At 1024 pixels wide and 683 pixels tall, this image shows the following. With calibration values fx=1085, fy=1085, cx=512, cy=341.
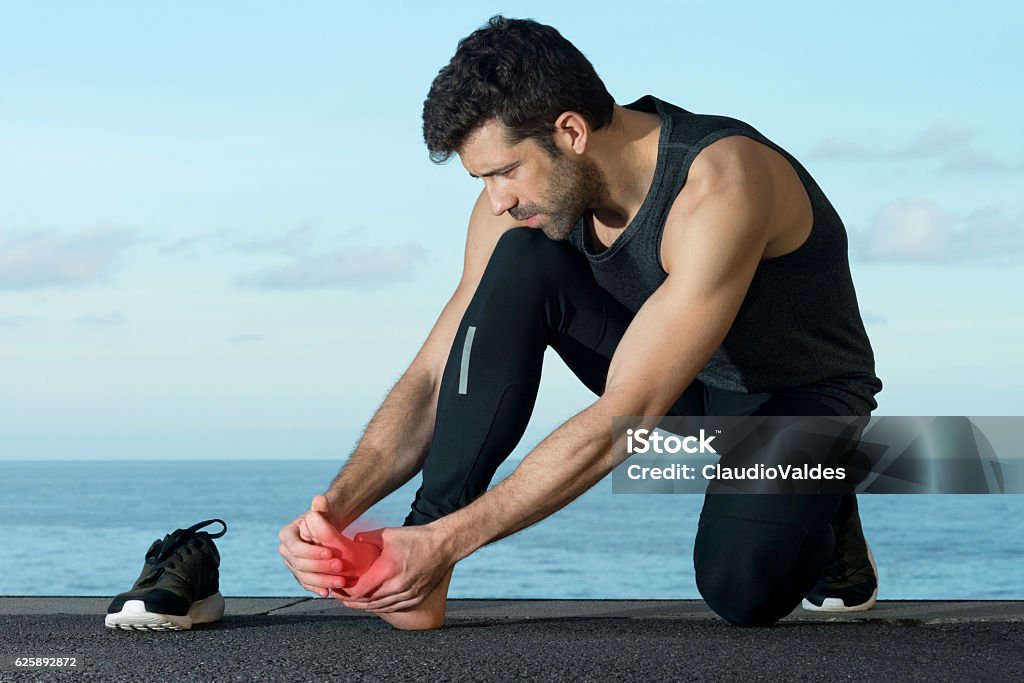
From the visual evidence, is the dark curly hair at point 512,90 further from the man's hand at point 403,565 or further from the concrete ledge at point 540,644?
the concrete ledge at point 540,644

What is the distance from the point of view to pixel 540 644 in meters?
1.64

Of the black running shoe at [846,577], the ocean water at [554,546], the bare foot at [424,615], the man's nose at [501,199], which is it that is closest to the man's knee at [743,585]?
the black running shoe at [846,577]

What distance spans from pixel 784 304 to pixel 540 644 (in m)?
0.75

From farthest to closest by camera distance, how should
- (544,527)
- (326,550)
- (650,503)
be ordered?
(650,503) → (544,527) → (326,550)

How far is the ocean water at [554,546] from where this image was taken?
3628cm

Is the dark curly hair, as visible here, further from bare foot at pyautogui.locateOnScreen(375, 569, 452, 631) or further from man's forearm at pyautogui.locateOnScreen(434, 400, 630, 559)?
bare foot at pyautogui.locateOnScreen(375, 569, 452, 631)

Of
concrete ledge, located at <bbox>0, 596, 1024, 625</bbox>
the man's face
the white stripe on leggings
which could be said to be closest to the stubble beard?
the man's face

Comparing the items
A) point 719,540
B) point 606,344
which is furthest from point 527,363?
point 719,540

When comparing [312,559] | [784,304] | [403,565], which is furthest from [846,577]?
[312,559]

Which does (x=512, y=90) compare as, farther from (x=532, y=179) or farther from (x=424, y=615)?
(x=424, y=615)

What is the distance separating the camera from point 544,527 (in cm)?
5297

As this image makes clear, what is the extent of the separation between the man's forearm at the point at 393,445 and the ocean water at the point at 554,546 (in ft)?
75.5

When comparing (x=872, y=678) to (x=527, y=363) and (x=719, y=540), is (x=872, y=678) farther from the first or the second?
(x=527, y=363)

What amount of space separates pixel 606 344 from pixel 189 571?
84 centimetres
